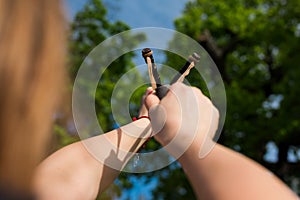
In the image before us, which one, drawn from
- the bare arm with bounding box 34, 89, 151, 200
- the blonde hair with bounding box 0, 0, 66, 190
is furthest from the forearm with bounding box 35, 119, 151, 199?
the blonde hair with bounding box 0, 0, 66, 190

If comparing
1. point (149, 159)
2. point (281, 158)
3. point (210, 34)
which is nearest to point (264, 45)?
point (210, 34)

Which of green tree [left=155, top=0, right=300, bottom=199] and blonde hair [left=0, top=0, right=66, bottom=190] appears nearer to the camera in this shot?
blonde hair [left=0, top=0, right=66, bottom=190]

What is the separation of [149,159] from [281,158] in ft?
37.5

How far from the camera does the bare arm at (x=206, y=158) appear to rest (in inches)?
25.8

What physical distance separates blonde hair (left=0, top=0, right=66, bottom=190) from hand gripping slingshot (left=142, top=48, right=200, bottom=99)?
1.24 feet

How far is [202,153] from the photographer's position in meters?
0.71

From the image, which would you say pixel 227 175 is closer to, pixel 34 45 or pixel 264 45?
pixel 34 45

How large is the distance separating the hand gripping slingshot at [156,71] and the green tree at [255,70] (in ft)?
34.3

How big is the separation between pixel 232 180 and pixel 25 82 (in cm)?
27

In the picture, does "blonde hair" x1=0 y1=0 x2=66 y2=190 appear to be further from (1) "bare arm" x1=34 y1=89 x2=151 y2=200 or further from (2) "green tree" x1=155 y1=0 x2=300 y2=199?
(2) "green tree" x1=155 y1=0 x2=300 y2=199

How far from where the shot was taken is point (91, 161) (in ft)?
3.09

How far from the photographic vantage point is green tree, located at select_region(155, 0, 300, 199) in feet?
38.0

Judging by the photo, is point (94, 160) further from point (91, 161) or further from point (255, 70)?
point (255, 70)

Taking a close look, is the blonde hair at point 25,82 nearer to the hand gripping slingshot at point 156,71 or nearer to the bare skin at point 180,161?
the bare skin at point 180,161
